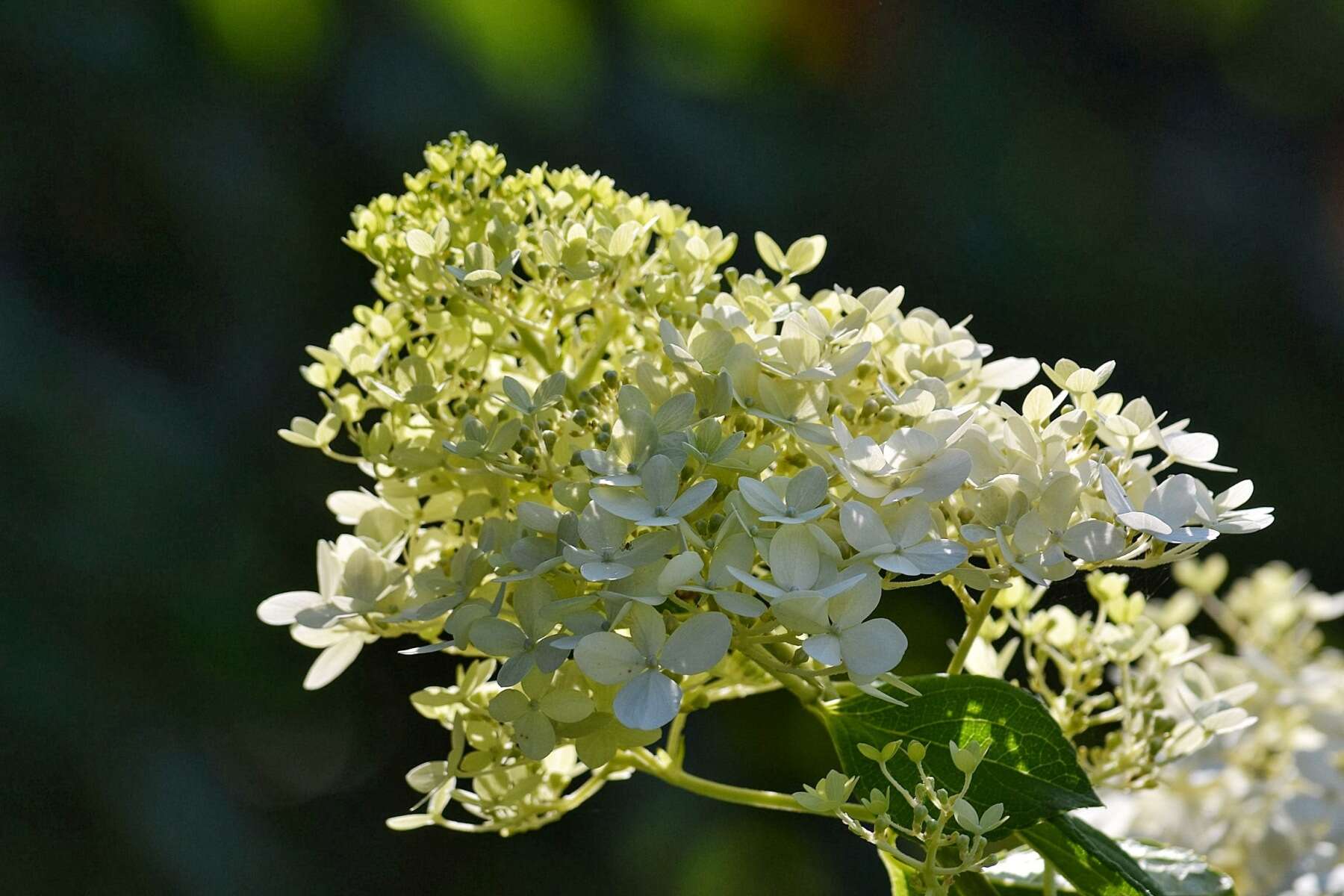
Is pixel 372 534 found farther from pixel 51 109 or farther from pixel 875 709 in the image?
pixel 51 109

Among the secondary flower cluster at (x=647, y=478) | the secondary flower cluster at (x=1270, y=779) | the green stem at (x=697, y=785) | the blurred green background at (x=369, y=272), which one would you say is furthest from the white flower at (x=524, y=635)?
the blurred green background at (x=369, y=272)

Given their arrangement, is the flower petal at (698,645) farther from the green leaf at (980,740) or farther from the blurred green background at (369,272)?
the blurred green background at (369,272)

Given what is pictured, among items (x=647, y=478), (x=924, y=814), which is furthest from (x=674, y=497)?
(x=924, y=814)

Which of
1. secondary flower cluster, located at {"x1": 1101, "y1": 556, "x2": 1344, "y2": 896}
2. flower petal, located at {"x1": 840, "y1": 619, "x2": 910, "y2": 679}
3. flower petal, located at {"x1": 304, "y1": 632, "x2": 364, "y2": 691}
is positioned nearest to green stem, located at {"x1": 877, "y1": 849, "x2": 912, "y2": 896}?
flower petal, located at {"x1": 840, "y1": 619, "x2": 910, "y2": 679}

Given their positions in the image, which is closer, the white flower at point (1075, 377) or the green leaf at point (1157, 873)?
the white flower at point (1075, 377)

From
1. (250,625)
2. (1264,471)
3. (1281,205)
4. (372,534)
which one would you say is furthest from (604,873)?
(1281,205)

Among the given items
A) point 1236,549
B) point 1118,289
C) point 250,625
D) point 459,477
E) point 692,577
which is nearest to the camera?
point 692,577
